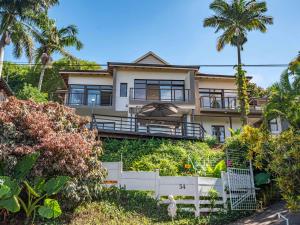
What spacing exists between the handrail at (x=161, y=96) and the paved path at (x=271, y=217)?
1524cm

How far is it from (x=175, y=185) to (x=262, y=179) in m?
4.12

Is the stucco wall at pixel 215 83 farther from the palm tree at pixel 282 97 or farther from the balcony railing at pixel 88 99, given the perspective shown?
the palm tree at pixel 282 97

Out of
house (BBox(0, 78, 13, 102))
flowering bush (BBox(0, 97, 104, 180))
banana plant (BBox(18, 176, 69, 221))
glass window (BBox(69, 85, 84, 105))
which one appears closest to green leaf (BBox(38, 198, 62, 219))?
banana plant (BBox(18, 176, 69, 221))

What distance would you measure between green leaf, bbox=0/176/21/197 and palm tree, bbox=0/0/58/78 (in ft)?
54.4

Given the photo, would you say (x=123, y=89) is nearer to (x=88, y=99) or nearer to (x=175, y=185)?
(x=88, y=99)

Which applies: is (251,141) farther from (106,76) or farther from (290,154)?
(106,76)

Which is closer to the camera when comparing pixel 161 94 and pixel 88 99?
pixel 161 94

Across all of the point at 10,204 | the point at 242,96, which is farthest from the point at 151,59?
the point at 10,204

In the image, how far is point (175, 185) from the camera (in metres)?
14.9

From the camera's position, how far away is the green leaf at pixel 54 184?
11.7 m

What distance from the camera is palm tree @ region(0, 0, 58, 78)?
26773 mm

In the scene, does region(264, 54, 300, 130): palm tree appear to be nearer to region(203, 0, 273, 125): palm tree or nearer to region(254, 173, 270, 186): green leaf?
region(254, 173, 270, 186): green leaf

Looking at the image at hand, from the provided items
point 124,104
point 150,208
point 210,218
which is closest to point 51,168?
point 150,208

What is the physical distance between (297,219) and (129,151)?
976 cm
